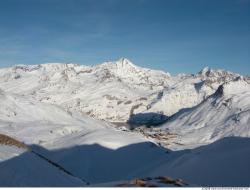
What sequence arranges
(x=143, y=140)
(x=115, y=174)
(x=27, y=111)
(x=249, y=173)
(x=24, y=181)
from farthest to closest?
(x=27, y=111)
(x=143, y=140)
(x=115, y=174)
(x=249, y=173)
(x=24, y=181)

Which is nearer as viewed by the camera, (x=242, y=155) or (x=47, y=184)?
(x=47, y=184)

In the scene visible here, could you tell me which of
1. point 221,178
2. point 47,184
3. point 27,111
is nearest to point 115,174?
point 221,178

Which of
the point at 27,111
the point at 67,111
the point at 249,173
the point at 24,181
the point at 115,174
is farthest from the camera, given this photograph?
the point at 67,111

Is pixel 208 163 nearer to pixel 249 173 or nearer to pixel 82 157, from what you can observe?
pixel 249 173

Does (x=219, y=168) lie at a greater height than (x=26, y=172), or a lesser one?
lesser

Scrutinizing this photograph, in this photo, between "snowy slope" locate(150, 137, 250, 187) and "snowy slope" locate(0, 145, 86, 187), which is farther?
"snowy slope" locate(150, 137, 250, 187)

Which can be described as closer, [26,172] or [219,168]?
[26,172]

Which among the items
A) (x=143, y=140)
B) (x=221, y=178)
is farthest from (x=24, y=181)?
(x=143, y=140)

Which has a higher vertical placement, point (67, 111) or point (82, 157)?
point (67, 111)

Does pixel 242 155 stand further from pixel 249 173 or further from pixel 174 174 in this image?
pixel 174 174

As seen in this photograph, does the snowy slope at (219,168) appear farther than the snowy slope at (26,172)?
Yes
